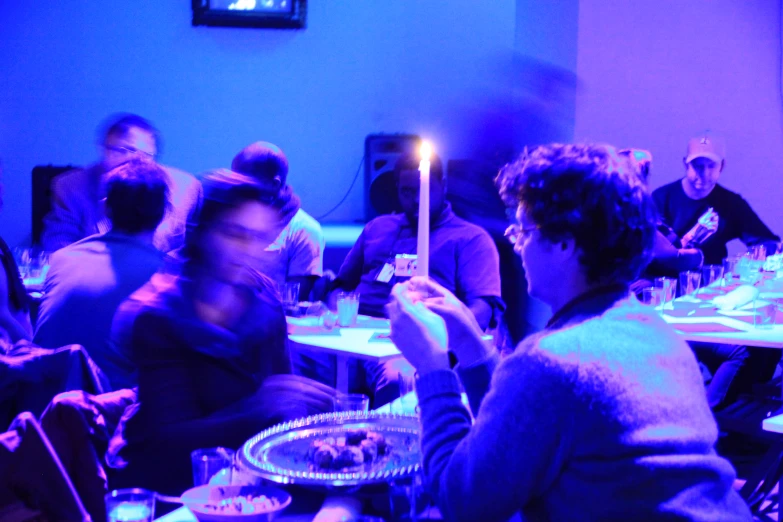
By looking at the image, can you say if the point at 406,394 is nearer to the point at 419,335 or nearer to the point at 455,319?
the point at 455,319

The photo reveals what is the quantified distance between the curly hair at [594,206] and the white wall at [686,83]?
454cm

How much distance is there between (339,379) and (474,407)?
6.41ft

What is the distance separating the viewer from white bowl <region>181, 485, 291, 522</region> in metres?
1.18

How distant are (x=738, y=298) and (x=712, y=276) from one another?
81cm

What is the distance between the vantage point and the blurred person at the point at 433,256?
3.90 m

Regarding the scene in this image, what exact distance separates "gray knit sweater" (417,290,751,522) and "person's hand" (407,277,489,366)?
0.38 meters

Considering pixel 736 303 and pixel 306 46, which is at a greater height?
pixel 306 46

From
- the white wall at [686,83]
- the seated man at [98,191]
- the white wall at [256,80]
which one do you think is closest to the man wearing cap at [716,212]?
the white wall at [686,83]

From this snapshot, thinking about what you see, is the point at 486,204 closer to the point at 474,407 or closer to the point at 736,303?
the point at 736,303

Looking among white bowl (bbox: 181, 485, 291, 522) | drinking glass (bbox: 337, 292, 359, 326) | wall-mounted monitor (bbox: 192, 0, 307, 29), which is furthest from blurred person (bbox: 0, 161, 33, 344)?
wall-mounted monitor (bbox: 192, 0, 307, 29)

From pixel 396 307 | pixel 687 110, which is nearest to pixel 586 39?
pixel 687 110

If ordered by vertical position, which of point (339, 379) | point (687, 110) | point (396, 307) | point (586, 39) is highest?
point (586, 39)

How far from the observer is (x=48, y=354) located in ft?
7.57

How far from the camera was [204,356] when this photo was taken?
2.02 meters
